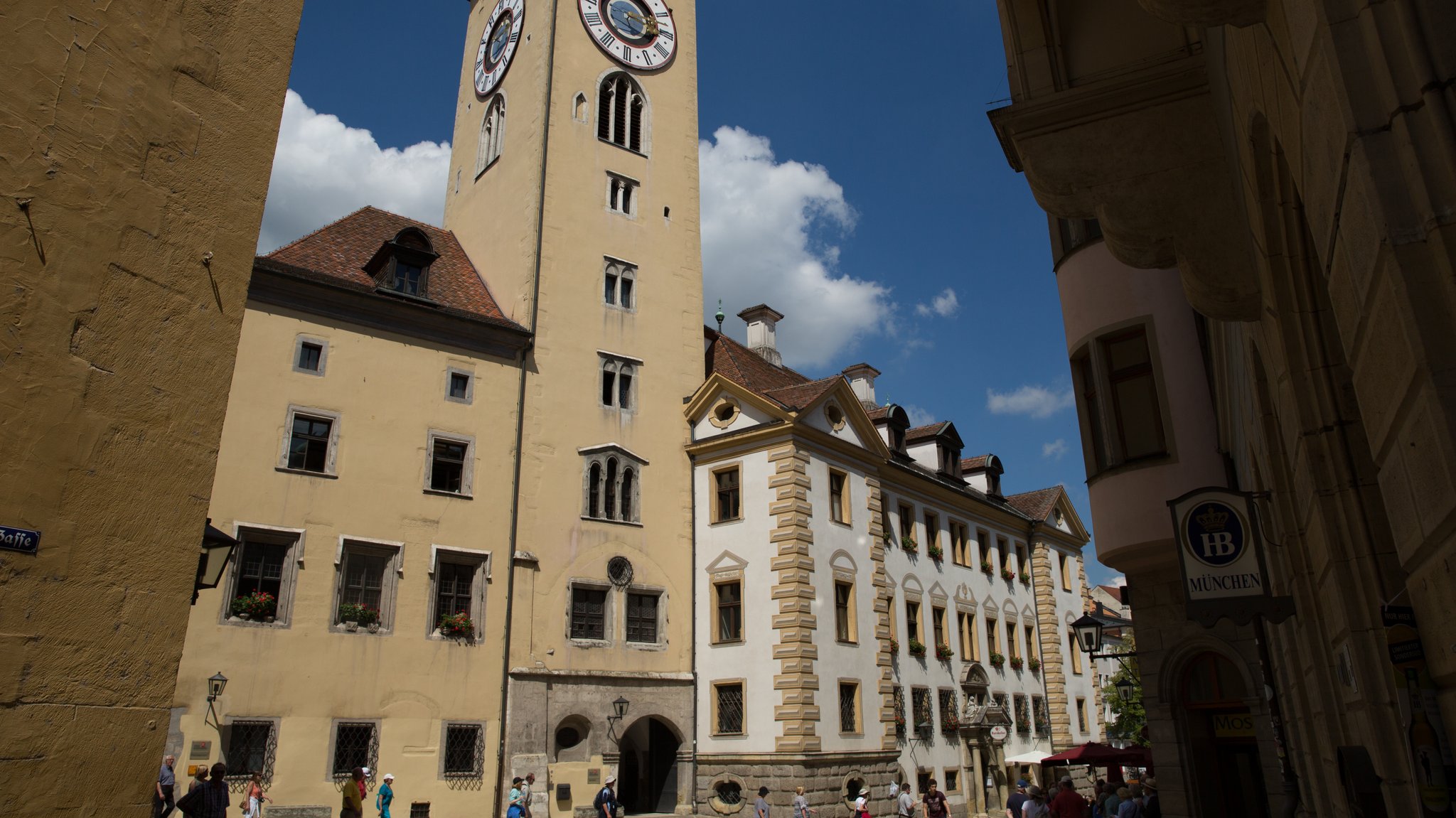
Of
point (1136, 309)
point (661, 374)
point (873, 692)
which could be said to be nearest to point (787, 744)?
point (873, 692)

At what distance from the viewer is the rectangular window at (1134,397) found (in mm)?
13648

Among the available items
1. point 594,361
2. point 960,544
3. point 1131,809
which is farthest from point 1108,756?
point 594,361

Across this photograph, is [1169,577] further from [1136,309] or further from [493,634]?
[493,634]

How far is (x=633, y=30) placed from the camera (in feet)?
107

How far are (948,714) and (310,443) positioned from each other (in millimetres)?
21570

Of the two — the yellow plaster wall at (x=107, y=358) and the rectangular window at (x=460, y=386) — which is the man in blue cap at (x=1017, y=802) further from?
the yellow plaster wall at (x=107, y=358)

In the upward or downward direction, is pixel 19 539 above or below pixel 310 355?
below

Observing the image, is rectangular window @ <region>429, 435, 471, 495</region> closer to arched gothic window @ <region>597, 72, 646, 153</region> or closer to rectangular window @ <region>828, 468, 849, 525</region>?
rectangular window @ <region>828, 468, 849, 525</region>

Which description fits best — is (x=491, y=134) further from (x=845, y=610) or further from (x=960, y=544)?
(x=960, y=544)

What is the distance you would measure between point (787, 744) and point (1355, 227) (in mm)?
23703

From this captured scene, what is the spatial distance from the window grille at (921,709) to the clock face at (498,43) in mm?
23969

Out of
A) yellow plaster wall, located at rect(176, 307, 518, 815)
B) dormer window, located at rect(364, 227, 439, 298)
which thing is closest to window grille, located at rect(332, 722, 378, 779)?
yellow plaster wall, located at rect(176, 307, 518, 815)

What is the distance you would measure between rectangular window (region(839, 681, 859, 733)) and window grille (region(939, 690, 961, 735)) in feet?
18.8

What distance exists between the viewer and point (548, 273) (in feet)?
90.7
